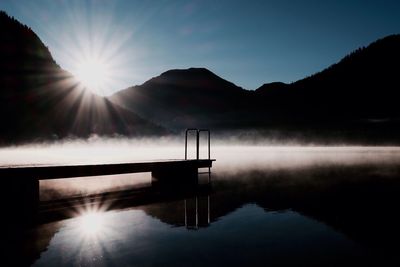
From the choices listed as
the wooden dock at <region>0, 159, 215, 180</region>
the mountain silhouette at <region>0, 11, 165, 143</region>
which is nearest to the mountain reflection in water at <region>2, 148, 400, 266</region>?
the wooden dock at <region>0, 159, 215, 180</region>

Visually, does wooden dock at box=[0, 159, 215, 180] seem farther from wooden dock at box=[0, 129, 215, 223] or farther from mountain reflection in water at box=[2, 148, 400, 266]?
mountain reflection in water at box=[2, 148, 400, 266]

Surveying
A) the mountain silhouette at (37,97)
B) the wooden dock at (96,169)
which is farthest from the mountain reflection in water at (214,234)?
the mountain silhouette at (37,97)

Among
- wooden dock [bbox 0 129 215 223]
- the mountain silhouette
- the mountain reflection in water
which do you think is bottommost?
the mountain reflection in water

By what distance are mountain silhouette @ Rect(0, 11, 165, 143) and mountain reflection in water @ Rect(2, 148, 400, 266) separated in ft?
308

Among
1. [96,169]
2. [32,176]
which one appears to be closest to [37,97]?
[96,169]

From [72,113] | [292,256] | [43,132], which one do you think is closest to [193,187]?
[292,256]

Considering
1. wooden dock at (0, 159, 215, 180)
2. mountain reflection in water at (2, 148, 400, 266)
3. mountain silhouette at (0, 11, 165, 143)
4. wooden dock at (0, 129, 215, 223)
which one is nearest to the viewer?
mountain reflection in water at (2, 148, 400, 266)

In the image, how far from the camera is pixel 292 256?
10211mm

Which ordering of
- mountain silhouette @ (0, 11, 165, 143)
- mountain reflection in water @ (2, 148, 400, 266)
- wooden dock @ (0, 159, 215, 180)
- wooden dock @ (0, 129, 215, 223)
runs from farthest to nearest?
mountain silhouette @ (0, 11, 165, 143) < wooden dock @ (0, 159, 215, 180) < wooden dock @ (0, 129, 215, 223) < mountain reflection in water @ (2, 148, 400, 266)

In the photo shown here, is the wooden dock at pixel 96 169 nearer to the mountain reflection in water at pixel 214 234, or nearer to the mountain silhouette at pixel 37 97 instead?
the mountain reflection in water at pixel 214 234

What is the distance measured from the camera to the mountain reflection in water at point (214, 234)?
988 centimetres

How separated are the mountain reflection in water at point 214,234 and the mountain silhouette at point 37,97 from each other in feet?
308

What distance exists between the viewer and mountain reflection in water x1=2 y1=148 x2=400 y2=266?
988 cm

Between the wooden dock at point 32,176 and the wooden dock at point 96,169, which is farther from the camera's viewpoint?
the wooden dock at point 96,169
